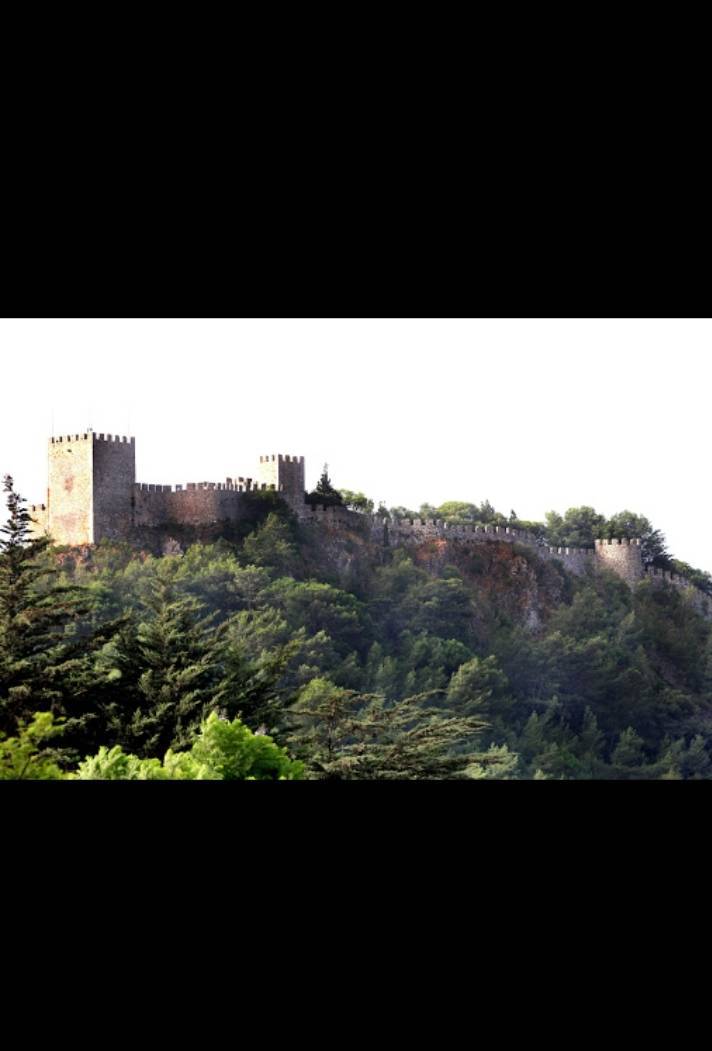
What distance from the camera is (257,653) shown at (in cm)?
3447

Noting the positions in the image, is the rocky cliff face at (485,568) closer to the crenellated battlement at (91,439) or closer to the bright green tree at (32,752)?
the crenellated battlement at (91,439)

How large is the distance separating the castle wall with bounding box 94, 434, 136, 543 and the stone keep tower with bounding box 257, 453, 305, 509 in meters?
4.07

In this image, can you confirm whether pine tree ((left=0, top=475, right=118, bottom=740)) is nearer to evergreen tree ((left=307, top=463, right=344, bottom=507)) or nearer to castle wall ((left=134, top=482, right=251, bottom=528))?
castle wall ((left=134, top=482, right=251, bottom=528))

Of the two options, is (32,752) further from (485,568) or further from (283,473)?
(485,568)

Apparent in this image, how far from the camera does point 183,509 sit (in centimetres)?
3641

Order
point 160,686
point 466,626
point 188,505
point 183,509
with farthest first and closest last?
point 466,626 < point 188,505 < point 183,509 < point 160,686

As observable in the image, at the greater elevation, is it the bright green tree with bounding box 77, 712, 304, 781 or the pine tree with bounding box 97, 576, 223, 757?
the pine tree with bounding box 97, 576, 223, 757

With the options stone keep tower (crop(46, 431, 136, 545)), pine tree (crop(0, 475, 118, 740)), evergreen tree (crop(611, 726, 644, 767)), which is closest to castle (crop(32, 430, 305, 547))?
stone keep tower (crop(46, 431, 136, 545))

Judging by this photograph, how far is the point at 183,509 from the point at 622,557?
41.0ft

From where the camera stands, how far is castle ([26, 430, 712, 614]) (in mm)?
33875

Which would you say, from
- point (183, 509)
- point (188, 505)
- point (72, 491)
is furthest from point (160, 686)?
point (188, 505)

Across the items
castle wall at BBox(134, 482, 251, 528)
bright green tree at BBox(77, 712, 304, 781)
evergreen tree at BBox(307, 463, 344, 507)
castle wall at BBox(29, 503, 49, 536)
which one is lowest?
bright green tree at BBox(77, 712, 304, 781)

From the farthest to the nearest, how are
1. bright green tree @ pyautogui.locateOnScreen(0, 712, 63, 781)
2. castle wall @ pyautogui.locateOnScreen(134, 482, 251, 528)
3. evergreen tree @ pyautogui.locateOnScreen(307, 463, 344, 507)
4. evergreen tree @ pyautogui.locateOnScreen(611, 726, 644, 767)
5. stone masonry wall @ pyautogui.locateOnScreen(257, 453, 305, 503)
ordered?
evergreen tree @ pyautogui.locateOnScreen(307, 463, 344, 507) < stone masonry wall @ pyautogui.locateOnScreen(257, 453, 305, 503) < evergreen tree @ pyautogui.locateOnScreen(611, 726, 644, 767) < castle wall @ pyautogui.locateOnScreen(134, 482, 251, 528) < bright green tree @ pyautogui.locateOnScreen(0, 712, 63, 781)
